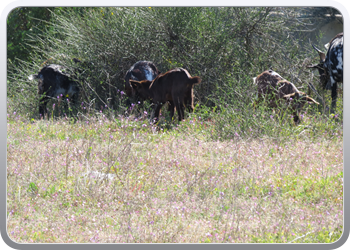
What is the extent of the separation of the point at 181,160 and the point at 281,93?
332cm

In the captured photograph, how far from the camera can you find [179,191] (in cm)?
442

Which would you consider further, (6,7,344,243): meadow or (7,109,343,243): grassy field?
(6,7,344,243): meadow

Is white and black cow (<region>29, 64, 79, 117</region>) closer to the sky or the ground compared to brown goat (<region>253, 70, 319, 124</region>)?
closer to the ground

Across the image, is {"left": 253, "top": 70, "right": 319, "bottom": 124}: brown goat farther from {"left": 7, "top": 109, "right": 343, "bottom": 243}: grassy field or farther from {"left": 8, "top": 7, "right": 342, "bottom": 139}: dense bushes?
{"left": 8, "top": 7, "right": 342, "bottom": 139}: dense bushes

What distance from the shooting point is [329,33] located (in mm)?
14219

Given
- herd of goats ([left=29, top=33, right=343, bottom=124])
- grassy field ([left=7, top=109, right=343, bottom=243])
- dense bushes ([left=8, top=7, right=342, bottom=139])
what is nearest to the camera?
grassy field ([left=7, top=109, right=343, bottom=243])

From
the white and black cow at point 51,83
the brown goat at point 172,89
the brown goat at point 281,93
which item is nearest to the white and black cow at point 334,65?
the brown goat at point 281,93

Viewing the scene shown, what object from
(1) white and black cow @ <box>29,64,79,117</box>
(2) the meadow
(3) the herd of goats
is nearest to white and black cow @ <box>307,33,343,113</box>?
(3) the herd of goats

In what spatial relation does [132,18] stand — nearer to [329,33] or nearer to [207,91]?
[207,91]

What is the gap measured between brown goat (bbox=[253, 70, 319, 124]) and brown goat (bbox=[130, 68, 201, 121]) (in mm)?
1479

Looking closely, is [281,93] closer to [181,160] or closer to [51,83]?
[181,160]

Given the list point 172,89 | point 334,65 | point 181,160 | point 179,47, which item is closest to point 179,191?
point 181,160

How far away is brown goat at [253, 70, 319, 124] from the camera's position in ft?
22.8
